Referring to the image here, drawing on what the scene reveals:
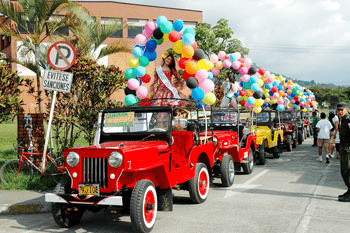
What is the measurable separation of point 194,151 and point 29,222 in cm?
309

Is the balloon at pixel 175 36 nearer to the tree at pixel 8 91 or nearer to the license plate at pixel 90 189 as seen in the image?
the tree at pixel 8 91

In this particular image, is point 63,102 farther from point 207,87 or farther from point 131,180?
point 131,180

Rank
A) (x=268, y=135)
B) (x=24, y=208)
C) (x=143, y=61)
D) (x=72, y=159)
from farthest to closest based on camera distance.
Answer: (x=268, y=135) < (x=143, y=61) < (x=24, y=208) < (x=72, y=159)

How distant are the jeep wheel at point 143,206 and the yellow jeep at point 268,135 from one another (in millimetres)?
7837

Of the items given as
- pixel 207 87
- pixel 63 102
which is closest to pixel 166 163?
pixel 207 87

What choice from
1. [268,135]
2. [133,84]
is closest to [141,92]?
[133,84]

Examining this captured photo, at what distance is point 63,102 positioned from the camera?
10836mm

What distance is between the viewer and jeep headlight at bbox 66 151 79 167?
569 cm

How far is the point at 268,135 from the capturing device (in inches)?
577

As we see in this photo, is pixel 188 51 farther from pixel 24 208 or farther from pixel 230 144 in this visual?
pixel 24 208

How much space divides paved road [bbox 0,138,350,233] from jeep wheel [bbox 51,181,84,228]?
0.40 feet

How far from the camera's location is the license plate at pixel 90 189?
18.2ft

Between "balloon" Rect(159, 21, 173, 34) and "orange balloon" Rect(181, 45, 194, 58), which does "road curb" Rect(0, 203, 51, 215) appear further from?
"balloon" Rect(159, 21, 173, 34)

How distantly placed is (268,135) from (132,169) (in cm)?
995
